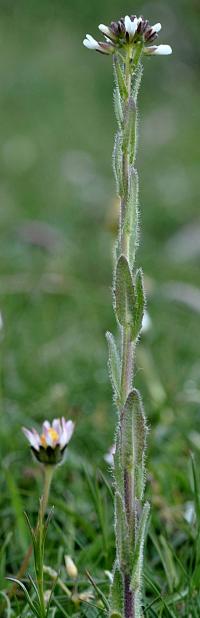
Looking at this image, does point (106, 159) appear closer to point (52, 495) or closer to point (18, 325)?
point (18, 325)

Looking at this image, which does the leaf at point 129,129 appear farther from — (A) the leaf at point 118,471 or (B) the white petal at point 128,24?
(A) the leaf at point 118,471

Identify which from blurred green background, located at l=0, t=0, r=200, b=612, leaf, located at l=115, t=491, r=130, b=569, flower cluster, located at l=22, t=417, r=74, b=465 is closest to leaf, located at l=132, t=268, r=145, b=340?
leaf, located at l=115, t=491, r=130, b=569

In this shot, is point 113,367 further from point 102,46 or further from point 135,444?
point 102,46

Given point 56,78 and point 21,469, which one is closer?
point 21,469

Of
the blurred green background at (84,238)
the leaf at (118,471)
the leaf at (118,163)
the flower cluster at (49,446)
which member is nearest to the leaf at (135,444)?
the leaf at (118,471)

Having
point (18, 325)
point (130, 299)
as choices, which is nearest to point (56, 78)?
point (18, 325)

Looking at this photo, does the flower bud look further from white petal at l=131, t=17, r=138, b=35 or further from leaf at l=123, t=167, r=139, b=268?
white petal at l=131, t=17, r=138, b=35
